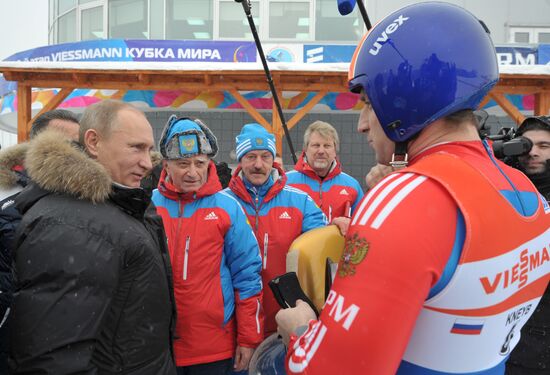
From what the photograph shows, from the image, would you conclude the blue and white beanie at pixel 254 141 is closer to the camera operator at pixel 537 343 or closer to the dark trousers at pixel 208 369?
the dark trousers at pixel 208 369

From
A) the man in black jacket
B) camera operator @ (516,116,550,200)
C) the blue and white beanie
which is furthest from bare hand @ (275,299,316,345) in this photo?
the blue and white beanie

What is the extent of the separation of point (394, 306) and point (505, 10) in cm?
1520

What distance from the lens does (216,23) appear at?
13469 mm

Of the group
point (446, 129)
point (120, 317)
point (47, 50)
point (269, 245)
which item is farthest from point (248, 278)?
point (47, 50)

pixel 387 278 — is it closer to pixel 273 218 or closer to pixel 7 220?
pixel 7 220

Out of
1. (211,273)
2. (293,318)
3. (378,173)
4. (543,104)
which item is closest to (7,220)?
(211,273)

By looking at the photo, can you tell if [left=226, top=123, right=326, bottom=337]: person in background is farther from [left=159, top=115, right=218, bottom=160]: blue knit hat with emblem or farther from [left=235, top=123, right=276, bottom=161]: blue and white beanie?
[left=159, top=115, right=218, bottom=160]: blue knit hat with emblem

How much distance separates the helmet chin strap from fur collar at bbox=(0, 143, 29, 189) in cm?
195

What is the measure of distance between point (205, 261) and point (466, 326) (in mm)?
1842

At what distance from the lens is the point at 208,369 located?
2.76m

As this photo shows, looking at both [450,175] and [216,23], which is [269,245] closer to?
[450,175]

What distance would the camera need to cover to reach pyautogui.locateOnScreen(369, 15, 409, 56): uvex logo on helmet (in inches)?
49.7

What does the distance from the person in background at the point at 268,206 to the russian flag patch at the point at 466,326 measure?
2108 millimetres

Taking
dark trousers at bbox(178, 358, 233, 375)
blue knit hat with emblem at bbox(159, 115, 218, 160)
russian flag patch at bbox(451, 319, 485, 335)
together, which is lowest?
dark trousers at bbox(178, 358, 233, 375)
